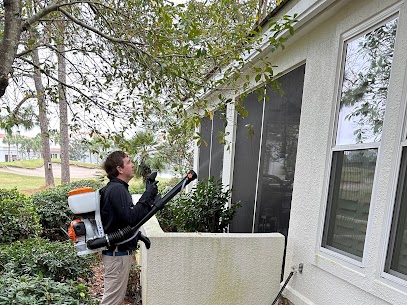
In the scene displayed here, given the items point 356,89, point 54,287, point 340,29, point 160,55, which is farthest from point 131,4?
point 54,287

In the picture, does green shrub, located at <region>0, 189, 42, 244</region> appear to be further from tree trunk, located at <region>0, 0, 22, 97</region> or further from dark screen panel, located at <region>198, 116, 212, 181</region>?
dark screen panel, located at <region>198, 116, 212, 181</region>

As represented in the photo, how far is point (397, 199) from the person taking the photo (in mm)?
2010

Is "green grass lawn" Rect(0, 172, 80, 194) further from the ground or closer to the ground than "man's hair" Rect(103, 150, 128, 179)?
closer to the ground

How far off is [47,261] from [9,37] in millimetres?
2386

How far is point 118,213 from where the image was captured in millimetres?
2549

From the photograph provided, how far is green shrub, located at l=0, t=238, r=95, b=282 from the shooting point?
2.92m

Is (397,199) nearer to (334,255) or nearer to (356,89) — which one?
(334,255)

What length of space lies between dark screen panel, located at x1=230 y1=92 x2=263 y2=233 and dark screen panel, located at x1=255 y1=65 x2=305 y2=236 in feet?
0.90

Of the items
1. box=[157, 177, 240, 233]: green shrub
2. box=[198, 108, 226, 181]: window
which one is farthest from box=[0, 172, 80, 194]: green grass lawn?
box=[157, 177, 240, 233]: green shrub

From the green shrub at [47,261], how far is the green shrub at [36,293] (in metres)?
0.81

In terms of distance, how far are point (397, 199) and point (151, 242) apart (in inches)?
90.6

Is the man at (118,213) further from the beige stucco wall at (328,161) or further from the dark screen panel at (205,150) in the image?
the dark screen panel at (205,150)

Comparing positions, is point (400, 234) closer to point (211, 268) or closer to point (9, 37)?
point (211, 268)

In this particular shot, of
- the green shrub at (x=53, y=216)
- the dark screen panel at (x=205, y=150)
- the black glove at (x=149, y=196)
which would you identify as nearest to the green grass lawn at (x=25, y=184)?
the green shrub at (x=53, y=216)
